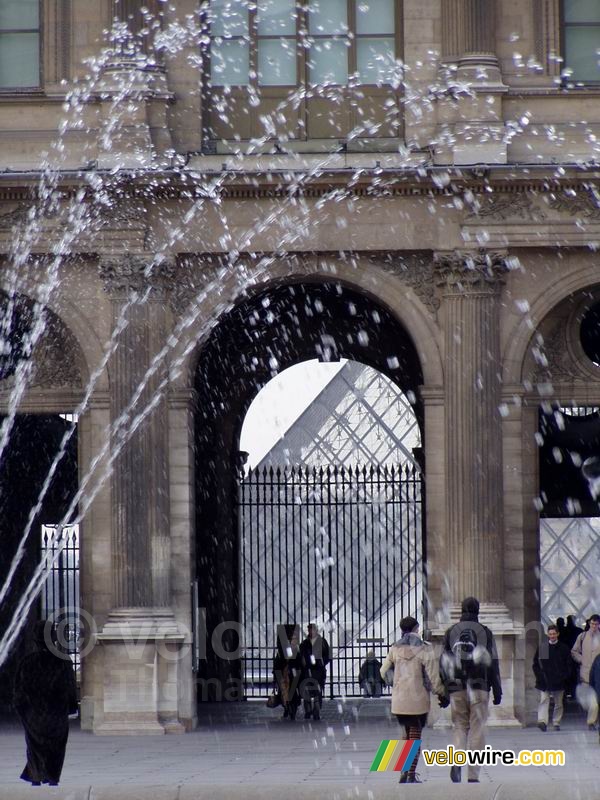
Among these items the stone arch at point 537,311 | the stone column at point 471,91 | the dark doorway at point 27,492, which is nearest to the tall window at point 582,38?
the stone column at point 471,91

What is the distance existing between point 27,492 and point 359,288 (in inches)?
334

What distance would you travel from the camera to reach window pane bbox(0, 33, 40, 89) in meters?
29.5

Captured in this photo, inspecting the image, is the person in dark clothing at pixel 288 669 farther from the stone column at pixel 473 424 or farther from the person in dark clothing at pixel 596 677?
the person in dark clothing at pixel 596 677

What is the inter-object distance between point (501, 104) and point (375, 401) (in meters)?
47.4

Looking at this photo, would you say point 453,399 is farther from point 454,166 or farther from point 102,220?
point 102,220

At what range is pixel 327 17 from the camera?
2959cm

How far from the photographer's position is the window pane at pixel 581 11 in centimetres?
2948

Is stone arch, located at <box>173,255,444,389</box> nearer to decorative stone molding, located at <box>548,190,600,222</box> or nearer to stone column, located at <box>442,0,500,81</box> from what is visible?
decorative stone molding, located at <box>548,190,600,222</box>

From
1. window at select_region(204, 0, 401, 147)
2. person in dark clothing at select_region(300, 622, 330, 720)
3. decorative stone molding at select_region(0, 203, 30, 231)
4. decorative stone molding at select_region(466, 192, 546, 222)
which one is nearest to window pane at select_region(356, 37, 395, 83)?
window at select_region(204, 0, 401, 147)

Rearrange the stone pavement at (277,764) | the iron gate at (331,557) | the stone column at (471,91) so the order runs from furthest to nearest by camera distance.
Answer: the iron gate at (331,557)
the stone column at (471,91)
the stone pavement at (277,764)

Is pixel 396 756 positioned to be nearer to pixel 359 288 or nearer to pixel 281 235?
pixel 359 288

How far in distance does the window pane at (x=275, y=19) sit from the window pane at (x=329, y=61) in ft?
1.43

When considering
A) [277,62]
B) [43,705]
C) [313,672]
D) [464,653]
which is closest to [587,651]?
[313,672]

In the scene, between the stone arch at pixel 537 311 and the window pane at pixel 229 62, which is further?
the window pane at pixel 229 62
